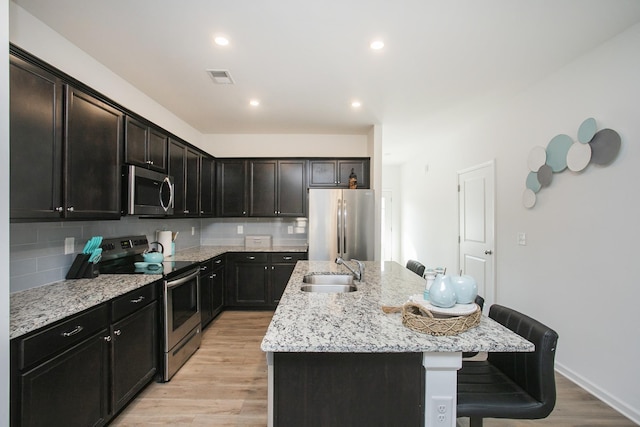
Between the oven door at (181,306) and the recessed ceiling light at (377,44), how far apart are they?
246cm

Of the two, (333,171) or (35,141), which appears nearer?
(35,141)

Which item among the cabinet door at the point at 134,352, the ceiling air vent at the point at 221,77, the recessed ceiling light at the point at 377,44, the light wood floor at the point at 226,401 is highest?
the ceiling air vent at the point at 221,77

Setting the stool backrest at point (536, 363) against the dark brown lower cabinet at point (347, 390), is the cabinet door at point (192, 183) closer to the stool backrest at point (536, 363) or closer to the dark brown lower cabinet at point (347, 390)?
the dark brown lower cabinet at point (347, 390)

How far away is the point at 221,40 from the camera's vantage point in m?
2.26

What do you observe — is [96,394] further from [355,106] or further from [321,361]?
[355,106]

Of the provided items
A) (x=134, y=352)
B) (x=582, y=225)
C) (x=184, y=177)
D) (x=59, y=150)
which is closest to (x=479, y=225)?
(x=582, y=225)

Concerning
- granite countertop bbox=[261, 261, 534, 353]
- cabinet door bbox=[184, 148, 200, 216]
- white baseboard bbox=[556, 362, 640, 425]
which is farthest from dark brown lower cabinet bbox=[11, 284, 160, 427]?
white baseboard bbox=[556, 362, 640, 425]

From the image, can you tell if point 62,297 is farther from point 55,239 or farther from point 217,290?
point 217,290

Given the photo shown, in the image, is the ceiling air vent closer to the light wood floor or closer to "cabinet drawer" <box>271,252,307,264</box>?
"cabinet drawer" <box>271,252,307,264</box>

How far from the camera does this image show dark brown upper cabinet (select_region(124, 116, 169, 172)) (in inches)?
96.2

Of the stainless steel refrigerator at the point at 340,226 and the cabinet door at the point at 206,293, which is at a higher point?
the stainless steel refrigerator at the point at 340,226

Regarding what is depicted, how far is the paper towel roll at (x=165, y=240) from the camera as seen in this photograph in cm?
344


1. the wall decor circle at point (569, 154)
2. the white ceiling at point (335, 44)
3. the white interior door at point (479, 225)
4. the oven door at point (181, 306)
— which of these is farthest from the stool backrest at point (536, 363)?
the white interior door at point (479, 225)

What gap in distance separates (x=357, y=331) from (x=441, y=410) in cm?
45
